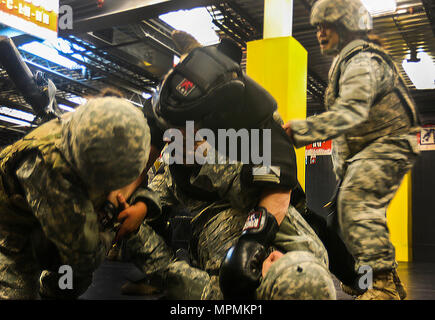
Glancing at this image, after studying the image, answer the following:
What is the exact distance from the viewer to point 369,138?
1.70 meters

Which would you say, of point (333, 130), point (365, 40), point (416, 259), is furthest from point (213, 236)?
point (416, 259)

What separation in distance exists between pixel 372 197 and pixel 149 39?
4.81 meters

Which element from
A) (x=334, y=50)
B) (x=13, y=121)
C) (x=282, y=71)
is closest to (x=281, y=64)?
(x=282, y=71)

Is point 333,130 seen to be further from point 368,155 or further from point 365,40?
point 365,40

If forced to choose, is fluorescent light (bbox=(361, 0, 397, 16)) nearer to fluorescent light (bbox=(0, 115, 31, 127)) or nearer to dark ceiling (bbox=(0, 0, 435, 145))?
dark ceiling (bbox=(0, 0, 435, 145))

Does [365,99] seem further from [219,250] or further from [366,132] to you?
[219,250]

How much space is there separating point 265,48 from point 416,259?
216 inches

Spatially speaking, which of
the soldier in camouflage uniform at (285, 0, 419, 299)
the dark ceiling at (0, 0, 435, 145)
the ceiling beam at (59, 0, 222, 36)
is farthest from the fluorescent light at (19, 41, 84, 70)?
the soldier in camouflage uniform at (285, 0, 419, 299)

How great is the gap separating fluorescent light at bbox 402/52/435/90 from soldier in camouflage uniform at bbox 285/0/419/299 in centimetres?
469

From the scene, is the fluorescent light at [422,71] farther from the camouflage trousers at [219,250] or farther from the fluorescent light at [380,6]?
the camouflage trousers at [219,250]

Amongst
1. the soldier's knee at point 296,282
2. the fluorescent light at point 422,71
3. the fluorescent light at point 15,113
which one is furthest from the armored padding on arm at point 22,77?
the fluorescent light at point 15,113

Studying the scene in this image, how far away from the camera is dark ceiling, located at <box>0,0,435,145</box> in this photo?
4.54 metres

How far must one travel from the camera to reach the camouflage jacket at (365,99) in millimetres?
1553

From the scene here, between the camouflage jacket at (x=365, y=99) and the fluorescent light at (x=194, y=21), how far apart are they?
3.22 metres
